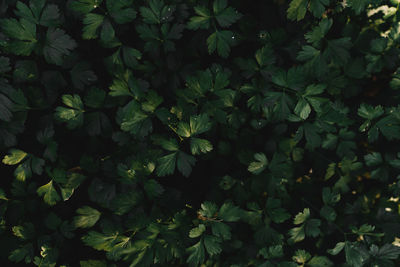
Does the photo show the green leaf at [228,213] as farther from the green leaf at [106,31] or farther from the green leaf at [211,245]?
the green leaf at [106,31]

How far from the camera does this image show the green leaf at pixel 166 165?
1515mm

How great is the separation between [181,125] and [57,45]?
60 centimetres

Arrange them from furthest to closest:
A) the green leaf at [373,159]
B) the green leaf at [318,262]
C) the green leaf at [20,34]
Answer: the green leaf at [373,159]
the green leaf at [318,262]
the green leaf at [20,34]

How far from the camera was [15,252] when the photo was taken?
162 cm

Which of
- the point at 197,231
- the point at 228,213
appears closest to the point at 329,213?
the point at 228,213

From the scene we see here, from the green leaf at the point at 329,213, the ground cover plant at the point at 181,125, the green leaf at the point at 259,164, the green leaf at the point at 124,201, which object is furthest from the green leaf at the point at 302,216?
the green leaf at the point at 124,201

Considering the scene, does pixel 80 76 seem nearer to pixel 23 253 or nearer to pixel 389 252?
→ pixel 23 253

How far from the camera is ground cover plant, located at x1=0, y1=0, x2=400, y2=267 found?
4.97 ft

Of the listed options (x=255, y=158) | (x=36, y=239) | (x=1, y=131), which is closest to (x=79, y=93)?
(x=1, y=131)

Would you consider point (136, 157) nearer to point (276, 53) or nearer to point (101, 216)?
point (101, 216)

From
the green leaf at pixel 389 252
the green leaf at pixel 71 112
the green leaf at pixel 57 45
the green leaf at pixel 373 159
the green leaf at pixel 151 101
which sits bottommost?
the green leaf at pixel 389 252

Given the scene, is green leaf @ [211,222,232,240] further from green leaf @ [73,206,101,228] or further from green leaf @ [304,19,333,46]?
green leaf @ [304,19,333,46]

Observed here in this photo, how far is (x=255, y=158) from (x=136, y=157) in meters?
0.57

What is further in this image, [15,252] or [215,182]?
[215,182]
